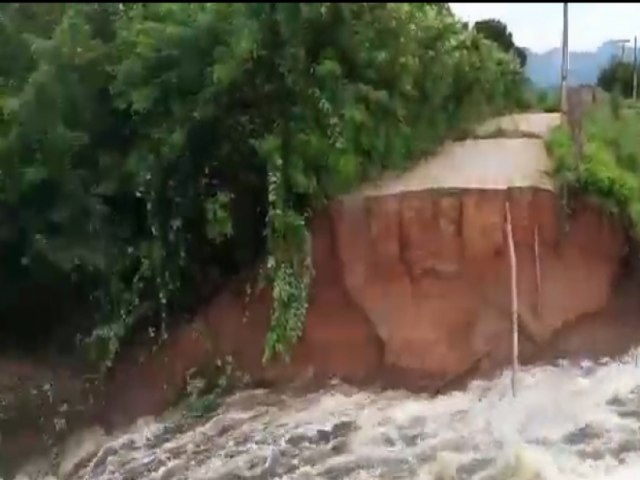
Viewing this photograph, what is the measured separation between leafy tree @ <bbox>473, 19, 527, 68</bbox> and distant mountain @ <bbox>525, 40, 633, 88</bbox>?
7 centimetres

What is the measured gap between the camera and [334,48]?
691 cm

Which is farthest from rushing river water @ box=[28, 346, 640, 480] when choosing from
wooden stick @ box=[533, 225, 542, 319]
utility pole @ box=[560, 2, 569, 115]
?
utility pole @ box=[560, 2, 569, 115]

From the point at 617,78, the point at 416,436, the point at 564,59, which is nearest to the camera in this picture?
the point at 416,436

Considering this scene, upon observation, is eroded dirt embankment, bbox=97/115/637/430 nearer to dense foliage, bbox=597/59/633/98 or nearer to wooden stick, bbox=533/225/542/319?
wooden stick, bbox=533/225/542/319

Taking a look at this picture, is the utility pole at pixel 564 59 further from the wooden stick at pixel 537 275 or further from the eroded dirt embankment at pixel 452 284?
the wooden stick at pixel 537 275

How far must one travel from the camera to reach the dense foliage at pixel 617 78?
7.47 meters

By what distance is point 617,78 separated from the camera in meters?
7.64

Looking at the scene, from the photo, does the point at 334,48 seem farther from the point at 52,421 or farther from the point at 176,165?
the point at 52,421

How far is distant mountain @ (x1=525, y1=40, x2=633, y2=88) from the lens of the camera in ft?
23.0

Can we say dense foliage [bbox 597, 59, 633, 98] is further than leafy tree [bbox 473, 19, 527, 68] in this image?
Yes

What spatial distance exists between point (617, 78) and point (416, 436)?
268 centimetres

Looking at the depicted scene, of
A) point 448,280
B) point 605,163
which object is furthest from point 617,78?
point 448,280

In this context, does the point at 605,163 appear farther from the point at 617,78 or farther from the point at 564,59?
the point at 617,78

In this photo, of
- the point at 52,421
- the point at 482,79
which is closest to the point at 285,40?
the point at 482,79
